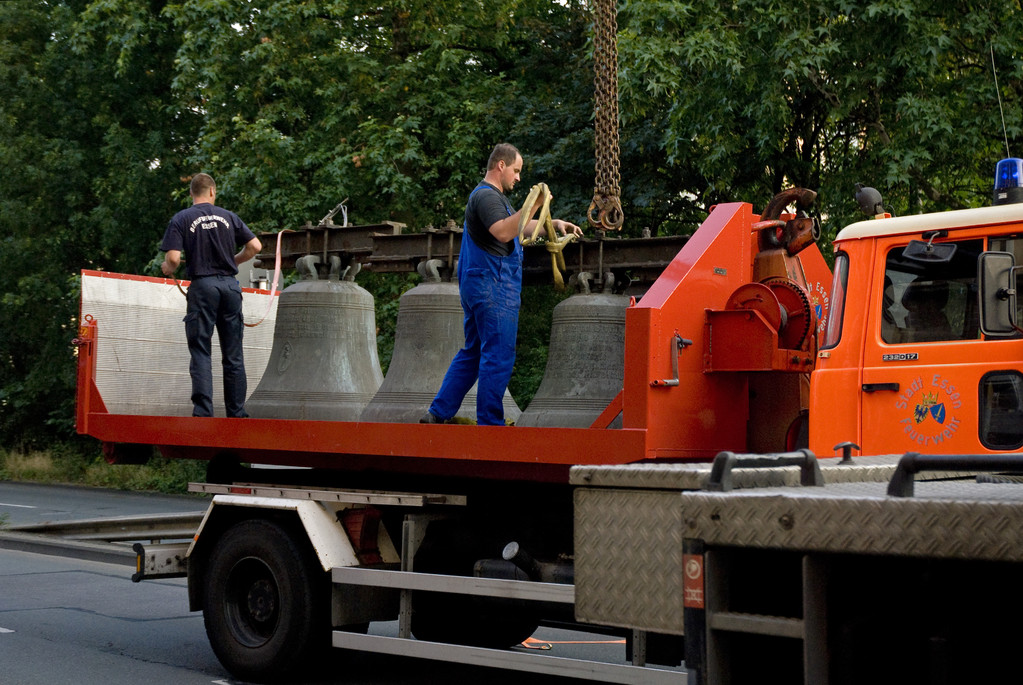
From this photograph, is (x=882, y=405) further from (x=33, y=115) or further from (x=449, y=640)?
(x=33, y=115)

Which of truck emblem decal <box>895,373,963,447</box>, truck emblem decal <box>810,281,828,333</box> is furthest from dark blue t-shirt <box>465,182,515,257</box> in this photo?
truck emblem decal <box>895,373,963,447</box>

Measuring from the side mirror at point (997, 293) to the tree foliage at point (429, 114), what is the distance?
691 cm

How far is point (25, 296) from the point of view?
2731 centimetres

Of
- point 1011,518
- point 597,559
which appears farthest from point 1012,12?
point 1011,518

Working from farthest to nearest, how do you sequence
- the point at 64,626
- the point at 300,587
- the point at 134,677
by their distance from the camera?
the point at 64,626 < the point at 134,677 < the point at 300,587

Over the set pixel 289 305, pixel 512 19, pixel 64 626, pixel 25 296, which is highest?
pixel 512 19

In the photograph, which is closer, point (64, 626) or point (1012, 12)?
point (64, 626)

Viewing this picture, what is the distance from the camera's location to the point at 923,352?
17.5 feet

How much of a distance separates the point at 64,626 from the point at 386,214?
12.2m

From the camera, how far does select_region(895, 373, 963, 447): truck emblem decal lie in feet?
17.1

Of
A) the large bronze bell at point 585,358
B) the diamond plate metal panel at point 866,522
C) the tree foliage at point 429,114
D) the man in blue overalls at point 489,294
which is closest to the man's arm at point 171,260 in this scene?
the man in blue overalls at point 489,294

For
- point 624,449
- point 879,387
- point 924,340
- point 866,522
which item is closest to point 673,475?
point 866,522

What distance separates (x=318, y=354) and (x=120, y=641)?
8.15 ft

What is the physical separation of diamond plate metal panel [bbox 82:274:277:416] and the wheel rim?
1.63 m
